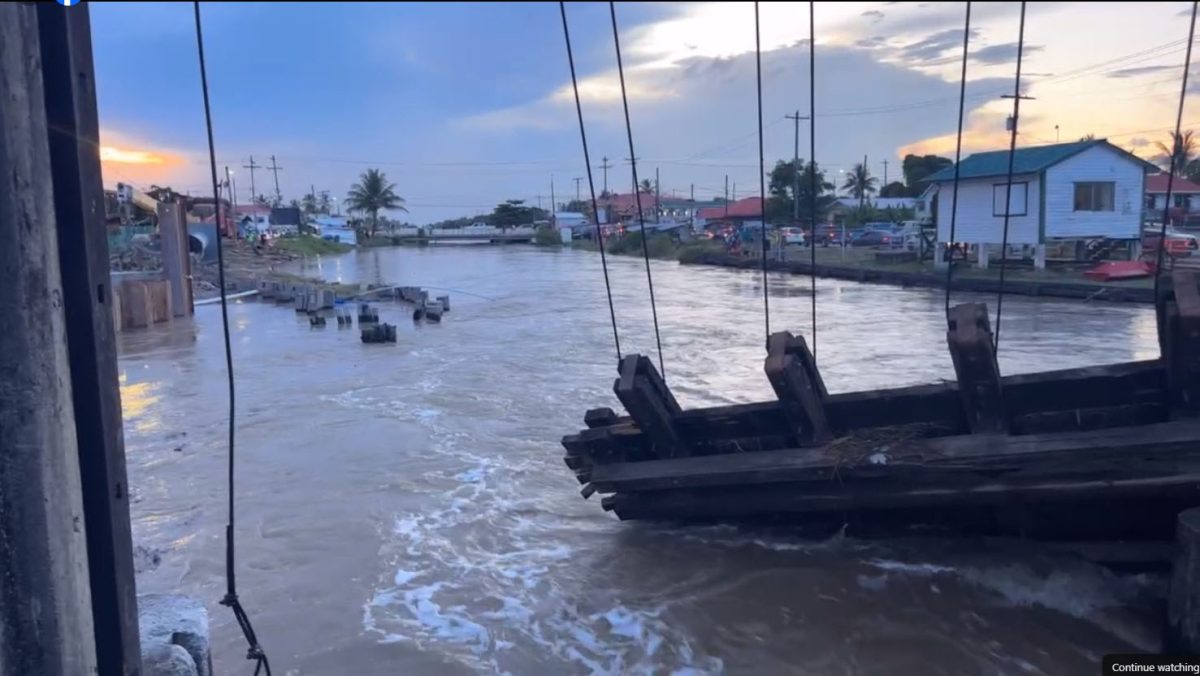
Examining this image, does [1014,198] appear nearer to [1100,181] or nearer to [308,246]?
[1100,181]

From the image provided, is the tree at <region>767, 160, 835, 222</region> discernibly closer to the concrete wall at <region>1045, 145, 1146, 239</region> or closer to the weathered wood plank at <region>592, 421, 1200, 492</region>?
the concrete wall at <region>1045, 145, 1146, 239</region>

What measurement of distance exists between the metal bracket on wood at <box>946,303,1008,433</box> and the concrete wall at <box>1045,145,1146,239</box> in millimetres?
28528

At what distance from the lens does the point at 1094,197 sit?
31.3 m

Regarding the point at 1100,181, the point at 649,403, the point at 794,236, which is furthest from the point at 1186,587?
the point at 794,236

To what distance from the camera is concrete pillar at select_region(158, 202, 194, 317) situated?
23984 mm

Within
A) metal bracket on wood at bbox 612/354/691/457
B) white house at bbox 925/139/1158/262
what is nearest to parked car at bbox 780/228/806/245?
white house at bbox 925/139/1158/262

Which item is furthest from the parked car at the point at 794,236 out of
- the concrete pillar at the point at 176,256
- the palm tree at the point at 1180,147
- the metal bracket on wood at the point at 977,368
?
the metal bracket on wood at the point at 977,368

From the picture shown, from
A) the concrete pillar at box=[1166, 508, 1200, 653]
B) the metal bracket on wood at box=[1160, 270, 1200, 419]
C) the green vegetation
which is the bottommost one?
the concrete pillar at box=[1166, 508, 1200, 653]

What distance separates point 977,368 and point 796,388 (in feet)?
3.44

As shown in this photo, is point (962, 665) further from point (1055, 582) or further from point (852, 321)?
point (852, 321)

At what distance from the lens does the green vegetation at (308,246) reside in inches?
2734

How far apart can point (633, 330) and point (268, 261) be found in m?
36.8

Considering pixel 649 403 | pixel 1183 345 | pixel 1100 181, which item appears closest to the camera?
pixel 1183 345

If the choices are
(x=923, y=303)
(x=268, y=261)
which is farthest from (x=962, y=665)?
(x=268, y=261)
